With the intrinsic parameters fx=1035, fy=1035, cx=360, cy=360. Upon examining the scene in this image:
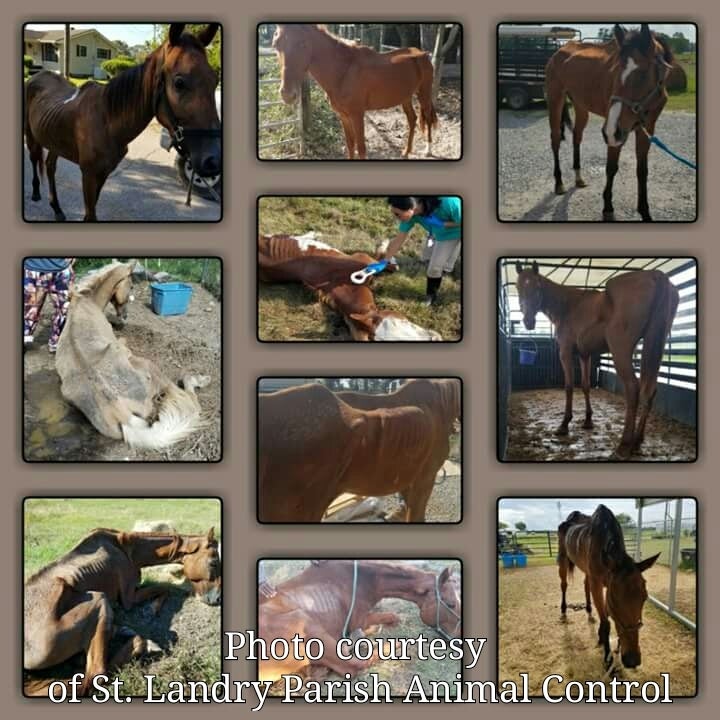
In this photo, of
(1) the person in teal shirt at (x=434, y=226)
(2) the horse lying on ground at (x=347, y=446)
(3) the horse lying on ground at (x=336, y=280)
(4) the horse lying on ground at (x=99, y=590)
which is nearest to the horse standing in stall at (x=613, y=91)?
(1) the person in teal shirt at (x=434, y=226)

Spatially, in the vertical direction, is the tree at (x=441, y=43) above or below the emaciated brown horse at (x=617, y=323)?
above

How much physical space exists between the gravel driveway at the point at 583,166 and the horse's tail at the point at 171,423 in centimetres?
100

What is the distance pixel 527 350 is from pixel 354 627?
0.91 meters

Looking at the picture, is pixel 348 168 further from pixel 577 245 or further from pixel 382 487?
pixel 382 487

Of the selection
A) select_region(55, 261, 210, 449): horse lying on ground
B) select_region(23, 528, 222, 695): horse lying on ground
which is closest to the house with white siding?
select_region(55, 261, 210, 449): horse lying on ground

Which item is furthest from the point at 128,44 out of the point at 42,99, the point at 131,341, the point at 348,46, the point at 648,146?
the point at 648,146

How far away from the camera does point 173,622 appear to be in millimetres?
2854

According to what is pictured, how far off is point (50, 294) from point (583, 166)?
5.03ft

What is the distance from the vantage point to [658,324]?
2.87m

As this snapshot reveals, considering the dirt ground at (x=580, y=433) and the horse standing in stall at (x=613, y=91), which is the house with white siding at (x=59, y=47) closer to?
the horse standing in stall at (x=613, y=91)

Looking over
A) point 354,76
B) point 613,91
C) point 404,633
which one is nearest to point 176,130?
point 354,76

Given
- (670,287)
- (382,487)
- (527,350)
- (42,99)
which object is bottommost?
(382,487)

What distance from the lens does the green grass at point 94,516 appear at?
287 cm

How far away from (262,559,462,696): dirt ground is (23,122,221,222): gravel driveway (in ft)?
3.26
